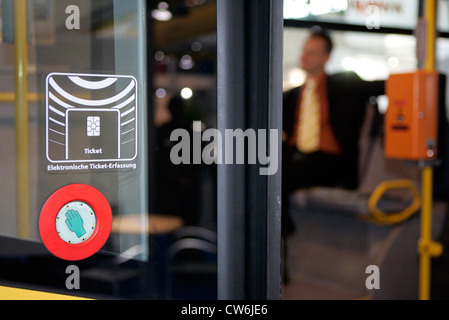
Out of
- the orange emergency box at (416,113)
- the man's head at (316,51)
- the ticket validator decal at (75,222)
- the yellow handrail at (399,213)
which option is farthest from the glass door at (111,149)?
the man's head at (316,51)

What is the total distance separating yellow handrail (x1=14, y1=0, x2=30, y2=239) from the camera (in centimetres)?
154

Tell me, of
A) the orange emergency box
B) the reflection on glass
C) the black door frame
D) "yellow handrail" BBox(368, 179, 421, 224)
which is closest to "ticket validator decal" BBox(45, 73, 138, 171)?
the reflection on glass

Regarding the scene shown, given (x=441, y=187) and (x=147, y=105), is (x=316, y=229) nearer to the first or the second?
(x=441, y=187)

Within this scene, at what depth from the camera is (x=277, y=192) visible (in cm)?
170

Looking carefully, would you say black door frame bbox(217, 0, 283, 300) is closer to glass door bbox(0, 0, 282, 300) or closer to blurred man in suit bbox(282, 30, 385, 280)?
glass door bbox(0, 0, 282, 300)

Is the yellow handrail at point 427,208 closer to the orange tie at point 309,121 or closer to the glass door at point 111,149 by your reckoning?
the orange tie at point 309,121

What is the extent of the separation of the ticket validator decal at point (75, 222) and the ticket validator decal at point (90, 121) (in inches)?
3.0

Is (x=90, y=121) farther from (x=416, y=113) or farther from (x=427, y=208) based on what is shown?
(x=427, y=208)

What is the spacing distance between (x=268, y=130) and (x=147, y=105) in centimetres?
36

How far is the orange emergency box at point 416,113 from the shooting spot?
10.3 feet

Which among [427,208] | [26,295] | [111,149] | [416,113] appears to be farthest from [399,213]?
[26,295]

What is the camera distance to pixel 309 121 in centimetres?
429

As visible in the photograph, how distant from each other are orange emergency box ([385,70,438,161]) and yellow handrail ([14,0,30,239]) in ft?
7.32
